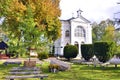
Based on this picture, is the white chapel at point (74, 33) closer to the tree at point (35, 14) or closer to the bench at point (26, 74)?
the tree at point (35, 14)

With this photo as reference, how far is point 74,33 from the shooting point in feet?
216

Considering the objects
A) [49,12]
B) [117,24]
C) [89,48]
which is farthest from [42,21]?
[117,24]

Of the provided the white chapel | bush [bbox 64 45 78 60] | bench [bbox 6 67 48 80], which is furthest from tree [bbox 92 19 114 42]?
bench [bbox 6 67 48 80]

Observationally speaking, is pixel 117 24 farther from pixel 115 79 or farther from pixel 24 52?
pixel 115 79

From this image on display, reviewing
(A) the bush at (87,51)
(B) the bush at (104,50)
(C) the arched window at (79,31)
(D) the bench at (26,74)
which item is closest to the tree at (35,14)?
(A) the bush at (87,51)

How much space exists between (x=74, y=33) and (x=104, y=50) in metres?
37.6

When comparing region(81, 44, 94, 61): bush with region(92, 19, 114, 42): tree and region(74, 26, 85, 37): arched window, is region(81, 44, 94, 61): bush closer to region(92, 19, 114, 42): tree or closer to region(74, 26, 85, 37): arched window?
region(74, 26, 85, 37): arched window

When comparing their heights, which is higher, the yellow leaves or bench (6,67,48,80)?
the yellow leaves

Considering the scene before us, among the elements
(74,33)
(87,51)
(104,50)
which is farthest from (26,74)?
(74,33)

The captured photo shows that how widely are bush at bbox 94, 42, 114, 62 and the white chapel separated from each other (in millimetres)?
33936

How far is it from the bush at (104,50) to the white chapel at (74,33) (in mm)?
33936

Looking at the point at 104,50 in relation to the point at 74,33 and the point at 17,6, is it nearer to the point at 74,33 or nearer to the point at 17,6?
the point at 17,6

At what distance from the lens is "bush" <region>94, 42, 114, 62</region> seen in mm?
28136

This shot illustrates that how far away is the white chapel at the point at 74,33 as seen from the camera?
64.4 metres
